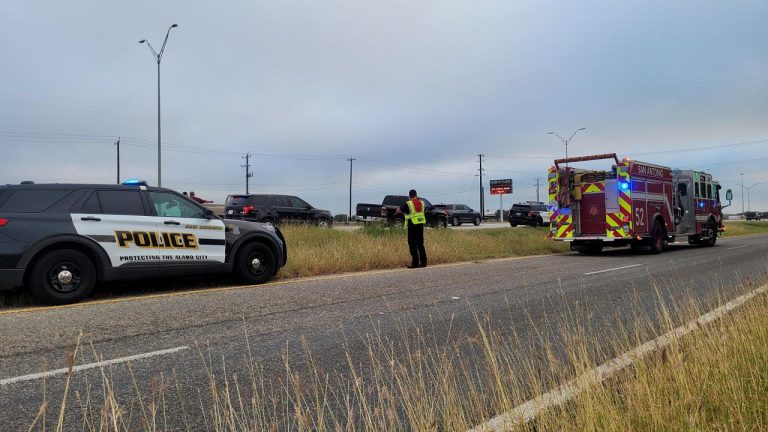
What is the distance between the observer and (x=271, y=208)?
24.6 metres

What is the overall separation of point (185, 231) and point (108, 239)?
119 centimetres

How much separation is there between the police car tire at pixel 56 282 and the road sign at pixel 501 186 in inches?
2264

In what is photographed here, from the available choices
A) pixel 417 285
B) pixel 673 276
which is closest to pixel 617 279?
pixel 673 276

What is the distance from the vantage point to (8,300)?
24.3 feet

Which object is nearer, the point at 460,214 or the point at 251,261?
the point at 251,261

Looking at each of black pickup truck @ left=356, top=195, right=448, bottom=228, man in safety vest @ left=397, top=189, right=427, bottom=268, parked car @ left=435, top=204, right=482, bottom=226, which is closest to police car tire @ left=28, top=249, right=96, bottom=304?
man in safety vest @ left=397, top=189, right=427, bottom=268

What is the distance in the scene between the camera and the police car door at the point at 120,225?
7547 millimetres

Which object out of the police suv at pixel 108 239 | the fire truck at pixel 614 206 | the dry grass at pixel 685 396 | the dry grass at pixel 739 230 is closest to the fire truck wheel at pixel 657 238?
the fire truck at pixel 614 206

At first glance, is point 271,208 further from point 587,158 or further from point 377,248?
point 587,158

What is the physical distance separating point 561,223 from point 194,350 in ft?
45.7

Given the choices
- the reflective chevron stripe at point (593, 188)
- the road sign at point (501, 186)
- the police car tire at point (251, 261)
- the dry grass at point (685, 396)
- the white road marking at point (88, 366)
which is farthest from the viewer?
the road sign at point (501, 186)

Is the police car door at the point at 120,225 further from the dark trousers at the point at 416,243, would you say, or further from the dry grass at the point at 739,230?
the dry grass at the point at 739,230

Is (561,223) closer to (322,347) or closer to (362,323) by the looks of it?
(362,323)

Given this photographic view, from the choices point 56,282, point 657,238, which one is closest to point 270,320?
point 56,282
